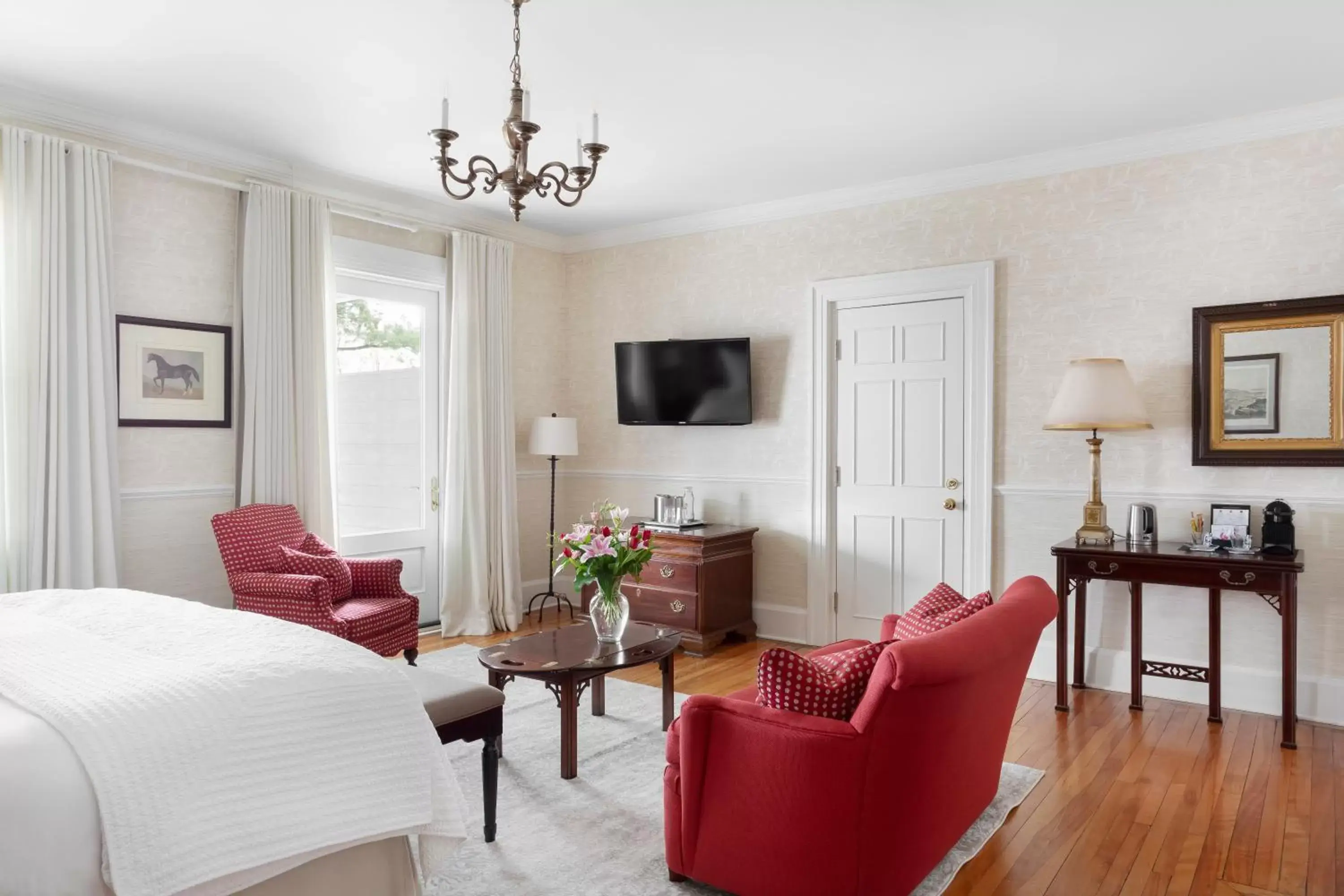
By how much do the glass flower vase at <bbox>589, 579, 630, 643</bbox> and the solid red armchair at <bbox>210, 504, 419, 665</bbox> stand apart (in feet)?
4.23

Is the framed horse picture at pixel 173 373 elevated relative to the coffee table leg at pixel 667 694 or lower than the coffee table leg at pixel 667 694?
elevated

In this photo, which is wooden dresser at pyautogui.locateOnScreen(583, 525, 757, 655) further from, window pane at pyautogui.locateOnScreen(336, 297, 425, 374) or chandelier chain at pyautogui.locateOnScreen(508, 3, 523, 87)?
chandelier chain at pyautogui.locateOnScreen(508, 3, 523, 87)

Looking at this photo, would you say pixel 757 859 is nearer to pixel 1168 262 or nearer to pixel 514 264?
pixel 1168 262

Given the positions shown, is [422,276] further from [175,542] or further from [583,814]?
[583,814]

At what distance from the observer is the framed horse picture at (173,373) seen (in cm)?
419

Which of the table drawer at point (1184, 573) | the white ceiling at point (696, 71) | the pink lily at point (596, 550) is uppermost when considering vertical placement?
the white ceiling at point (696, 71)

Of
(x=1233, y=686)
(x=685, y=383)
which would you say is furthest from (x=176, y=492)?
(x=1233, y=686)

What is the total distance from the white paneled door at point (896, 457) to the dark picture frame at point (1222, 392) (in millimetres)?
1136

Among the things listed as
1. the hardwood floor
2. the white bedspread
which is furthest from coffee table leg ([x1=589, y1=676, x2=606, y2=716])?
the white bedspread

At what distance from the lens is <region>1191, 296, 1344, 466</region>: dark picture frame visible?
3850 mm

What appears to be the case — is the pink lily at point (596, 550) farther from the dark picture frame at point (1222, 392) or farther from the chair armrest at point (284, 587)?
the dark picture frame at point (1222, 392)

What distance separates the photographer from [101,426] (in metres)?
4.00

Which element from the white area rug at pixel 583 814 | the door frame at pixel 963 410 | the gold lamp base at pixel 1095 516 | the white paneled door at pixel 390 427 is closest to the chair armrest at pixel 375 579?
the white paneled door at pixel 390 427

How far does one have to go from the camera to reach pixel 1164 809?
9.83 feet
